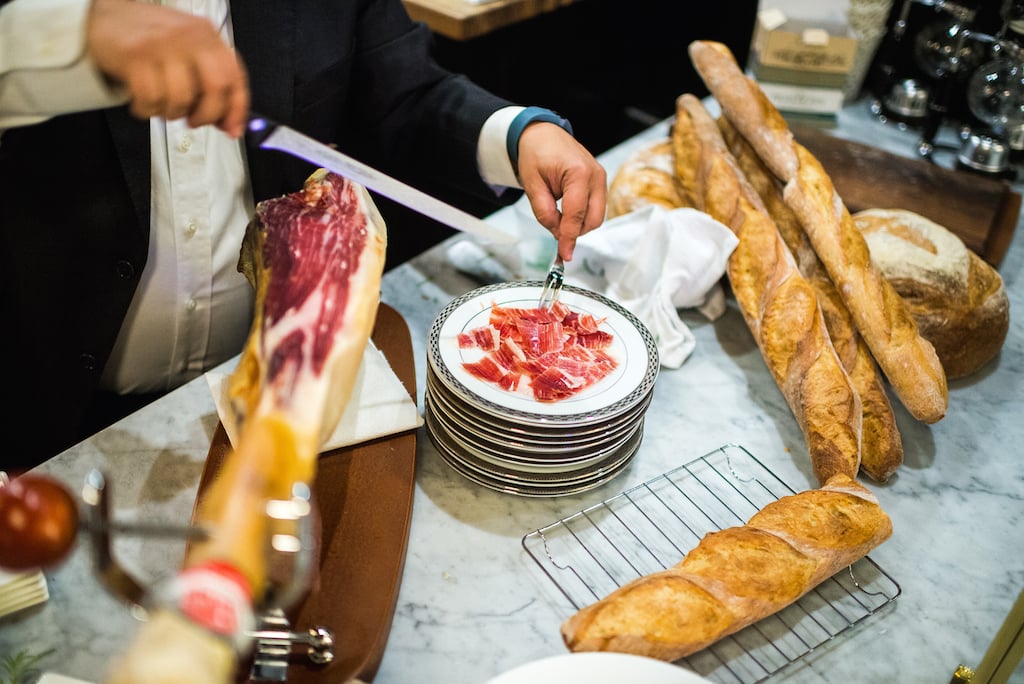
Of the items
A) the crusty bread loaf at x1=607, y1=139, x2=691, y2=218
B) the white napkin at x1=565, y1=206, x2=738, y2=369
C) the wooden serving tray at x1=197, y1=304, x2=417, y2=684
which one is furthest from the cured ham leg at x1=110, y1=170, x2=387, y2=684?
the crusty bread loaf at x1=607, y1=139, x2=691, y2=218

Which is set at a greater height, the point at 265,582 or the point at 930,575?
the point at 265,582

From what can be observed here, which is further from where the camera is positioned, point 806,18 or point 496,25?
point 496,25

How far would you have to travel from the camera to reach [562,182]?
141 centimetres

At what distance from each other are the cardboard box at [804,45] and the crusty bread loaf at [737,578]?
1.59 m

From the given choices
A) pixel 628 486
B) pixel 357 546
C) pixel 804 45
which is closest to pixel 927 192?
pixel 804 45

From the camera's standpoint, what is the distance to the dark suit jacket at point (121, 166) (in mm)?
1286

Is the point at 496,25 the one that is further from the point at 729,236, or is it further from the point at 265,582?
the point at 265,582

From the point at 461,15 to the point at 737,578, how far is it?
2.30 meters

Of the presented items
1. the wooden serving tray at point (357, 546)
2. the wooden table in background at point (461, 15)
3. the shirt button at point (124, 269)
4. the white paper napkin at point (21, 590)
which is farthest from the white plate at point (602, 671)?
the wooden table in background at point (461, 15)

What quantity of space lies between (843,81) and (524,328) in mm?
1660

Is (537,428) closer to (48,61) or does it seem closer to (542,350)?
(542,350)

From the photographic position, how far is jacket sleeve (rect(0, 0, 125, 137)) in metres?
0.87

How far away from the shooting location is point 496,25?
2.89 m

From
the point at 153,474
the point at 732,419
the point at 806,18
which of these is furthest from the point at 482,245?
the point at 806,18
